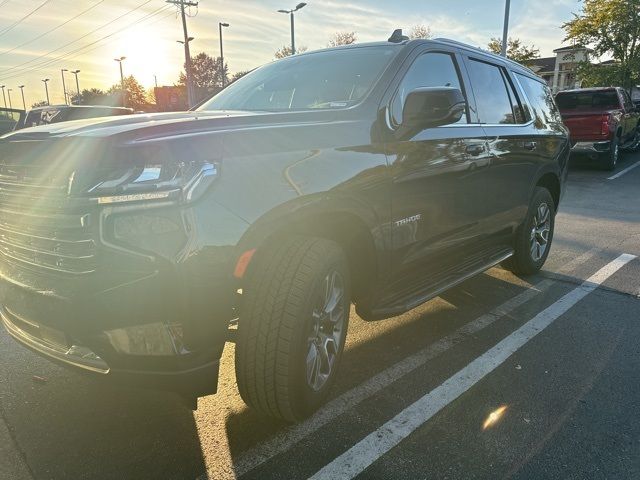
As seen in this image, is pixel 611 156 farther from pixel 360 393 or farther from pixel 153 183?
pixel 153 183

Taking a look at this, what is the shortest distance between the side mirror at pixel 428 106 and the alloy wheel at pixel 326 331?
95cm

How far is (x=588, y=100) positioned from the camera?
12633 millimetres

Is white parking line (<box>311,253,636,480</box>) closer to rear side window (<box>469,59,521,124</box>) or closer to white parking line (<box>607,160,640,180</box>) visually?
rear side window (<box>469,59,521,124</box>)

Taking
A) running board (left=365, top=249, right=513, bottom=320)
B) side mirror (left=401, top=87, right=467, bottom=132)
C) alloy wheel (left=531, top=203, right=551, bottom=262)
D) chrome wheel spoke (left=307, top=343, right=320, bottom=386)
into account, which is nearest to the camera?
chrome wheel spoke (left=307, top=343, right=320, bottom=386)

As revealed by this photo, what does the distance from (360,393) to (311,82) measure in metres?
1.96

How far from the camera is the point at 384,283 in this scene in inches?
110

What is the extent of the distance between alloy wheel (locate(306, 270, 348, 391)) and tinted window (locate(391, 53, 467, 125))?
3.23 ft

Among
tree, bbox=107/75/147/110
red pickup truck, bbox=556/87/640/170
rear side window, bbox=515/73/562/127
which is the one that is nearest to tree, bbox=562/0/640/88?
red pickup truck, bbox=556/87/640/170

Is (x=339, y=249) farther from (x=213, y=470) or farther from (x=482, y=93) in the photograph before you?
(x=482, y=93)

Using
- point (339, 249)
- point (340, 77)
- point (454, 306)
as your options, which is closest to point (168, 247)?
point (339, 249)

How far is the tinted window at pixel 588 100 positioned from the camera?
41.4 feet

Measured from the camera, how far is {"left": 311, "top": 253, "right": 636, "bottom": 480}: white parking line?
2143mm

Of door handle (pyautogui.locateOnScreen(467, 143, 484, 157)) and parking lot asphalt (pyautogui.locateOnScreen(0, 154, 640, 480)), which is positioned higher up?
door handle (pyautogui.locateOnScreen(467, 143, 484, 157))

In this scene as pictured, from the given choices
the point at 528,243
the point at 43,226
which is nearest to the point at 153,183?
the point at 43,226
